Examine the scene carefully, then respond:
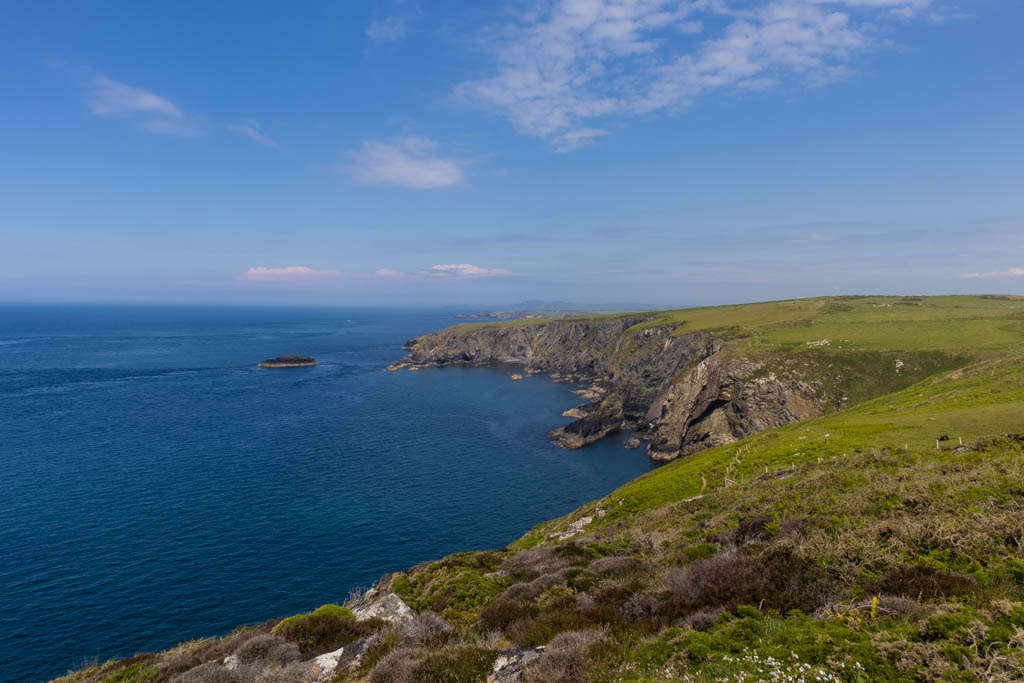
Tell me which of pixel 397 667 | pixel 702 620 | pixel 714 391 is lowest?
pixel 714 391

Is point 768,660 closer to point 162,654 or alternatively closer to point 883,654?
point 883,654

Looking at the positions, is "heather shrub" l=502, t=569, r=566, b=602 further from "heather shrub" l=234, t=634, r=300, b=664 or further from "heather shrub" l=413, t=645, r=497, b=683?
"heather shrub" l=234, t=634, r=300, b=664

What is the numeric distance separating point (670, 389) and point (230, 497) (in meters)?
75.8

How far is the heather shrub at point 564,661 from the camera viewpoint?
10.1m

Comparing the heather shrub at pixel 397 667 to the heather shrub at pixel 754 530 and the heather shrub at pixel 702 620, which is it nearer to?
the heather shrub at pixel 702 620

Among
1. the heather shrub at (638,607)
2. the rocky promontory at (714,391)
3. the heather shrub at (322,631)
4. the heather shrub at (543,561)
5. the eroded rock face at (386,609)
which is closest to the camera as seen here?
the heather shrub at (638,607)

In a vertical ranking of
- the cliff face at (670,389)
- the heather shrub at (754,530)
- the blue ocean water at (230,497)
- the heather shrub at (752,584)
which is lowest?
the blue ocean water at (230,497)

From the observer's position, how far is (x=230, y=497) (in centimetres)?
5772

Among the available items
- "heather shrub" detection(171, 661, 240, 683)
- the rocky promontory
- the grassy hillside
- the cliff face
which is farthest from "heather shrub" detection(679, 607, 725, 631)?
the cliff face

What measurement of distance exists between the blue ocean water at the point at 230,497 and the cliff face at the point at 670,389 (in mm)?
8624

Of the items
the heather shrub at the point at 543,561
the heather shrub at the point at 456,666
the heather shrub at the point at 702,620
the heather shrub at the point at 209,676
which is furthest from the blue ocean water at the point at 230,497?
the heather shrub at the point at 702,620

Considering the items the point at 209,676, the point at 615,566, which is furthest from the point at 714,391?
the point at 209,676

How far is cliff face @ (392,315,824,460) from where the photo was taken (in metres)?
76.7

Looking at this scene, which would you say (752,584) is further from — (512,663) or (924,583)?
(512,663)
